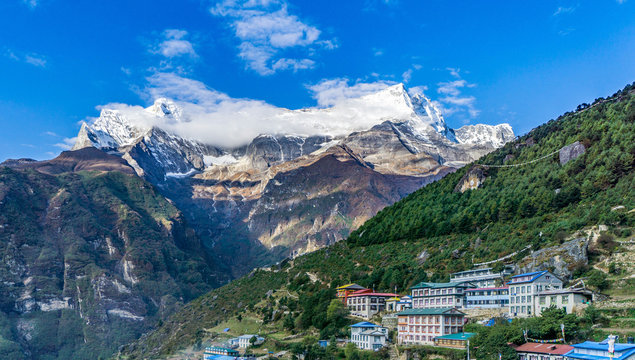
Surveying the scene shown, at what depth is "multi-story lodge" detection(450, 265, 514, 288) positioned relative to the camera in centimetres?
7531

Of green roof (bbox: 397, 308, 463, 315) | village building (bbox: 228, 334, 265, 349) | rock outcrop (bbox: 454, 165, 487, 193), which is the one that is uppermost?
rock outcrop (bbox: 454, 165, 487, 193)

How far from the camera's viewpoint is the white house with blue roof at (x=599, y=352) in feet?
151

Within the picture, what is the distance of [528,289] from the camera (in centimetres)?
6625

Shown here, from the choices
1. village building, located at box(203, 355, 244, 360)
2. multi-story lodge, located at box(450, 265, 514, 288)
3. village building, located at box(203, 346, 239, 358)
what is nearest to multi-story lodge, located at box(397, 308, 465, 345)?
multi-story lodge, located at box(450, 265, 514, 288)

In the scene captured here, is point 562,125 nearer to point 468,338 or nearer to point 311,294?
point 311,294

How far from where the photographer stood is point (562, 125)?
4724 inches

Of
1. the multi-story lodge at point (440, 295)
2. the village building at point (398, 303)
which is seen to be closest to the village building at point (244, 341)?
the village building at point (398, 303)

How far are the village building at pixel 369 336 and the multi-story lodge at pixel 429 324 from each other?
2.37 metres

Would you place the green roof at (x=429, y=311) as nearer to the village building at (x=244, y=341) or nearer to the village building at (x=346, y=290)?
the village building at (x=346, y=290)

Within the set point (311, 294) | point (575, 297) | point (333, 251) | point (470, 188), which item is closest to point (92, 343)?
point (333, 251)

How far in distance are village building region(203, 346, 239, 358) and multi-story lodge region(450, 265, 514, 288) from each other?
38.1 m

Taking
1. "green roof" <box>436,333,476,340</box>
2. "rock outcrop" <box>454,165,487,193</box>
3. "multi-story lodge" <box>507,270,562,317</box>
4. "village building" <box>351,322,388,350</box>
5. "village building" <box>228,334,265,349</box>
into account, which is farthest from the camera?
"rock outcrop" <box>454,165,487,193</box>

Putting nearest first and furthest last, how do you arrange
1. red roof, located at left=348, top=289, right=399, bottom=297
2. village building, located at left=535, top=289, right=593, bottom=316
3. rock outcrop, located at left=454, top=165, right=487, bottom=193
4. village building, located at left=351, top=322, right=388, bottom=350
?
village building, located at left=535, top=289, right=593, bottom=316
village building, located at left=351, top=322, right=388, bottom=350
red roof, located at left=348, top=289, right=399, bottom=297
rock outcrop, located at left=454, top=165, right=487, bottom=193

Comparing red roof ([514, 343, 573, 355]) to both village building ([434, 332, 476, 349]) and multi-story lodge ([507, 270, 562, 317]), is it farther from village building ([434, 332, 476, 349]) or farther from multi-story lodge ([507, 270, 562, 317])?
multi-story lodge ([507, 270, 562, 317])
